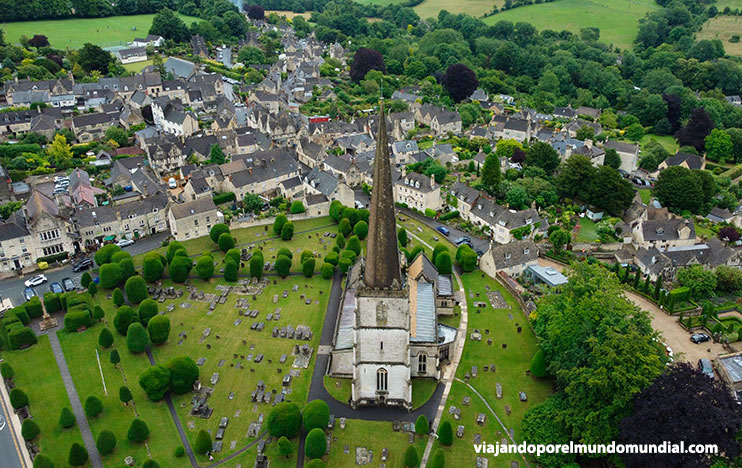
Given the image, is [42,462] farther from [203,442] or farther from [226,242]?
[226,242]

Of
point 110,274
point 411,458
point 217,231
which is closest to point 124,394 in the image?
point 110,274

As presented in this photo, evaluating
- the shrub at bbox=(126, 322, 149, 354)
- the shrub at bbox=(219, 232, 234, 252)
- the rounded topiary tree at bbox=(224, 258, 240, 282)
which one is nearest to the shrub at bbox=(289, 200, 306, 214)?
the shrub at bbox=(219, 232, 234, 252)

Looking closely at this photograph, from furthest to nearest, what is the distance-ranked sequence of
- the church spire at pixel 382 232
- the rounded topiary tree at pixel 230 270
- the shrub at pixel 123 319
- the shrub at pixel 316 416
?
the rounded topiary tree at pixel 230 270
the shrub at pixel 123 319
the shrub at pixel 316 416
the church spire at pixel 382 232

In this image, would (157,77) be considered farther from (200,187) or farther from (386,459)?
(386,459)

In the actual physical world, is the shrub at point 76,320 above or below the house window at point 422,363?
above

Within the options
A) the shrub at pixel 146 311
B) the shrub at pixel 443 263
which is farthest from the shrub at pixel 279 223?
the shrub at pixel 443 263

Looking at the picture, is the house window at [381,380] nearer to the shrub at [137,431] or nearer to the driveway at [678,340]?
the shrub at [137,431]

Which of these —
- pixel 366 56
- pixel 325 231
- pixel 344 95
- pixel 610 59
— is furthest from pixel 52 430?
pixel 610 59

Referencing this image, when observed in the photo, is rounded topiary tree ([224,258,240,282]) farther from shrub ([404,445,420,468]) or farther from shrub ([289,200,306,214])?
shrub ([404,445,420,468])
